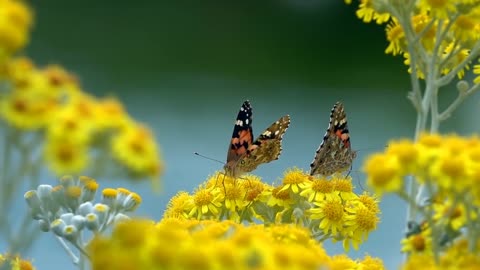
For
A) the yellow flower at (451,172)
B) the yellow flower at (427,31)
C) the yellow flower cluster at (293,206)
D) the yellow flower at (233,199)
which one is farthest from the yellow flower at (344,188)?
the yellow flower at (451,172)

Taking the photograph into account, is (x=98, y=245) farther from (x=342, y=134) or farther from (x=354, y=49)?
(x=354, y=49)

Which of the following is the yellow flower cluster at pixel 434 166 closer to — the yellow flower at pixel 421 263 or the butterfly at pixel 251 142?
the yellow flower at pixel 421 263

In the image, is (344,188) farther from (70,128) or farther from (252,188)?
(70,128)

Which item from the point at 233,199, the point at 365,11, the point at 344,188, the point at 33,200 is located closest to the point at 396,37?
the point at 365,11

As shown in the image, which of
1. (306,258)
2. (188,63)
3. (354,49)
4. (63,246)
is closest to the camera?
(306,258)

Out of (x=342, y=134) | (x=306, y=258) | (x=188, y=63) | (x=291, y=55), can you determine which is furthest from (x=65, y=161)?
(x=291, y=55)

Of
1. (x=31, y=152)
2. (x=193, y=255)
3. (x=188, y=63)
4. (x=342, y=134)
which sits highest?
(x=188, y=63)
